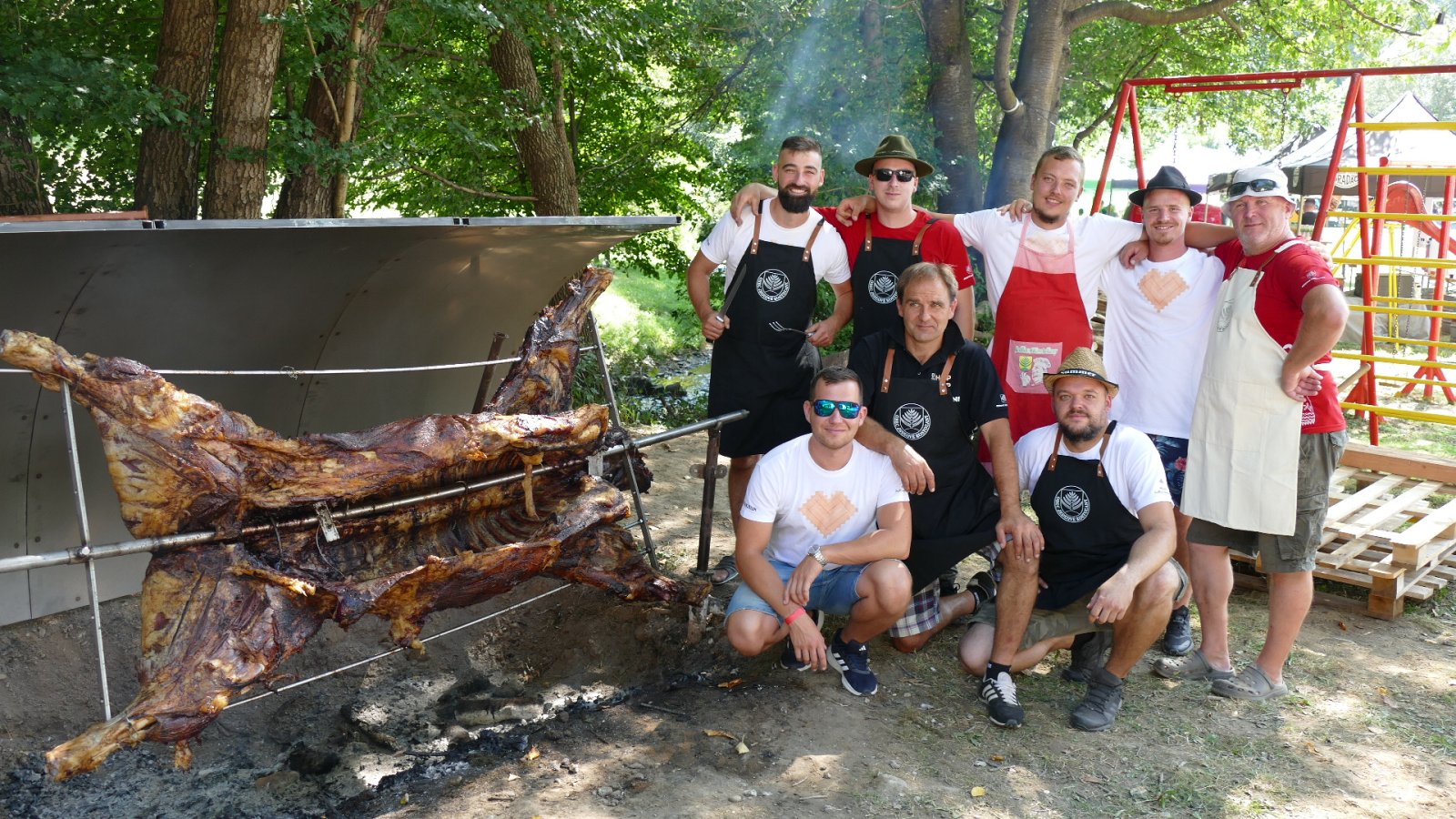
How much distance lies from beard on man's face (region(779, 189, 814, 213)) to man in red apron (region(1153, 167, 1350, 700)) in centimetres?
166

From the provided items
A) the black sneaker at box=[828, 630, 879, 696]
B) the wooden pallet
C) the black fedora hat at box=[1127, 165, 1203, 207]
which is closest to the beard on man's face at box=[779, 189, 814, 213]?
the black fedora hat at box=[1127, 165, 1203, 207]

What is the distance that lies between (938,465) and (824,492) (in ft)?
1.59

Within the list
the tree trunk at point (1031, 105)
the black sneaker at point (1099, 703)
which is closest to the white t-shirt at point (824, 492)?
the black sneaker at point (1099, 703)

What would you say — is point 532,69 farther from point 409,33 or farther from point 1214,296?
point 1214,296

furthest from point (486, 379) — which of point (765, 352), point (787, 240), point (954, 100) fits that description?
point (954, 100)

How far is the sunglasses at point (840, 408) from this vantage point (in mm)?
3912

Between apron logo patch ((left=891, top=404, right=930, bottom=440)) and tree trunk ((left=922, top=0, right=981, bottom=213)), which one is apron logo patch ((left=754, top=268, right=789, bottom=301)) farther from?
tree trunk ((left=922, top=0, right=981, bottom=213))

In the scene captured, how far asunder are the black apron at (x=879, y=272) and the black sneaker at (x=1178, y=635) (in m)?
1.77

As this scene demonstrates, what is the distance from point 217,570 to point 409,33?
4635mm

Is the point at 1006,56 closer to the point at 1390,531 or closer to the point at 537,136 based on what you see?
the point at 537,136

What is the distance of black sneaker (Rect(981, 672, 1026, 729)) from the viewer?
4.04 meters

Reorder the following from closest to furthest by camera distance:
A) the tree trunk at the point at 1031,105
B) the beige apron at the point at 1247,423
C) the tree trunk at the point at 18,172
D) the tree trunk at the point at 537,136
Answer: the beige apron at the point at 1247,423
the tree trunk at the point at 18,172
the tree trunk at the point at 537,136
the tree trunk at the point at 1031,105

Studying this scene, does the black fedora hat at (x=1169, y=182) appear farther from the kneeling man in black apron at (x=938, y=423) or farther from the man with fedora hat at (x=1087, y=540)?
Answer: the kneeling man in black apron at (x=938, y=423)

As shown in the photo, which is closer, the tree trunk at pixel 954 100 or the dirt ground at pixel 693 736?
the dirt ground at pixel 693 736
